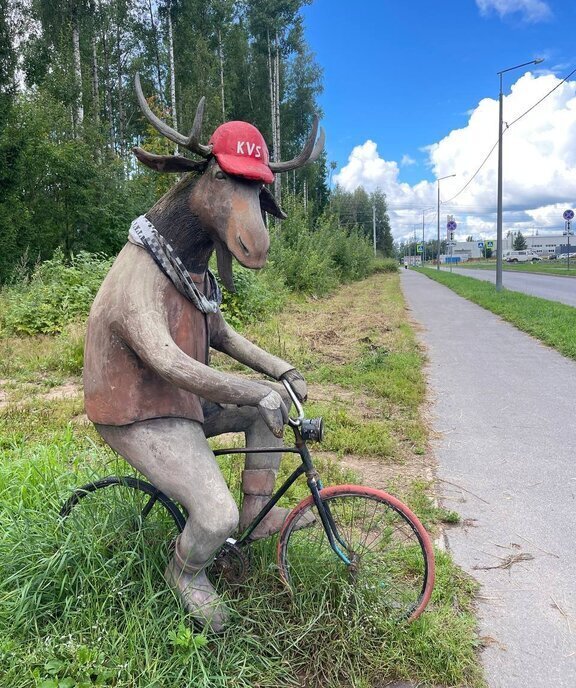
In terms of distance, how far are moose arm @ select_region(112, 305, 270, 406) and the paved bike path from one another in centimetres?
142

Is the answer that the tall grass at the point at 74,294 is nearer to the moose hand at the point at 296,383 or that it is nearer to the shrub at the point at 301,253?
the shrub at the point at 301,253

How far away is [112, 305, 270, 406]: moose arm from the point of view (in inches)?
70.0

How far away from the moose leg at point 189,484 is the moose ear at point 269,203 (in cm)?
84

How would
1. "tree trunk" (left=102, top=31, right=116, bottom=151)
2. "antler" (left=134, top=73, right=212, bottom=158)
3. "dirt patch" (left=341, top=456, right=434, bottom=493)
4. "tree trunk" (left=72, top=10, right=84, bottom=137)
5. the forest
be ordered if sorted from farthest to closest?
"tree trunk" (left=102, top=31, right=116, bottom=151) → "tree trunk" (left=72, top=10, right=84, bottom=137) → the forest → "dirt patch" (left=341, top=456, right=434, bottom=493) → "antler" (left=134, top=73, right=212, bottom=158)

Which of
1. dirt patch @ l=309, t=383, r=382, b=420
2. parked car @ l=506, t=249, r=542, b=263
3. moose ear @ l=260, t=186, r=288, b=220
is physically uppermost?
parked car @ l=506, t=249, r=542, b=263

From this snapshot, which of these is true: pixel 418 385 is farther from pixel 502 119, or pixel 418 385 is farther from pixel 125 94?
pixel 125 94

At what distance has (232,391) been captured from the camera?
1.83 m

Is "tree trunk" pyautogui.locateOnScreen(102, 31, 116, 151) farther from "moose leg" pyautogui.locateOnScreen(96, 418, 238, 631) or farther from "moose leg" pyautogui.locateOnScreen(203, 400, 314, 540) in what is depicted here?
"moose leg" pyautogui.locateOnScreen(96, 418, 238, 631)

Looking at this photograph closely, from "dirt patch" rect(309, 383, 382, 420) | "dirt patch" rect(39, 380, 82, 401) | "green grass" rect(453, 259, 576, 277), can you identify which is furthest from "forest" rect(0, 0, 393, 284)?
"green grass" rect(453, 259, 576, 277)

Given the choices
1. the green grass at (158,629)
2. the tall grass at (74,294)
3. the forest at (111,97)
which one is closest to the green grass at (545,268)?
the forest at (111,97)

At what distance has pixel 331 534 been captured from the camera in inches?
86.8

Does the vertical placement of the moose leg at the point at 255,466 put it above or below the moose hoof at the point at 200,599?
above

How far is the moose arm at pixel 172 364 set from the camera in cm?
178

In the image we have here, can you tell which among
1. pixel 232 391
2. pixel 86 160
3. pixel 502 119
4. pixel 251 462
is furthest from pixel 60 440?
pixel 502 119
